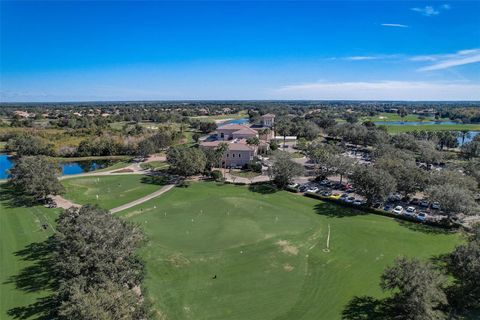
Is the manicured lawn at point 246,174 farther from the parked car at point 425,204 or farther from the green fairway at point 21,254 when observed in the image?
the green fairway at point 21,254

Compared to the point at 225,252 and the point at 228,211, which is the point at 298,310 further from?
the point at 228,211

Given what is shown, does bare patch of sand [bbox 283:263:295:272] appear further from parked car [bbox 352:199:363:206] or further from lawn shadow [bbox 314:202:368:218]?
parked car [bbox 352:199:363:206]

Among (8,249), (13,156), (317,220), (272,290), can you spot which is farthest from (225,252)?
(13,156)

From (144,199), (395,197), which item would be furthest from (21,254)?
(395,197)

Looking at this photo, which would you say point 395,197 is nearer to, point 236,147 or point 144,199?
point 236,147

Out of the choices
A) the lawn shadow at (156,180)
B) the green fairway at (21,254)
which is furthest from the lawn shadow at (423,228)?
the green fairway at (21,254)

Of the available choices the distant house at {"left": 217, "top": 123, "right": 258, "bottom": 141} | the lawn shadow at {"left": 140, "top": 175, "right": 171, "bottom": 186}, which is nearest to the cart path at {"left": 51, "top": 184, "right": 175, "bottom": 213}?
the lawn shadow at {"left": 140, "top": 175, "right": 171, "bottom": 186}
